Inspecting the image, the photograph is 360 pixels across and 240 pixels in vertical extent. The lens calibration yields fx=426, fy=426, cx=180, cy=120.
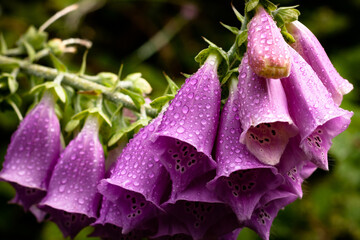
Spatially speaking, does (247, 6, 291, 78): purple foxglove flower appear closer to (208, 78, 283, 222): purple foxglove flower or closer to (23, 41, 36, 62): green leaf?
(208, 78, 283, 222): purple foxglove flower

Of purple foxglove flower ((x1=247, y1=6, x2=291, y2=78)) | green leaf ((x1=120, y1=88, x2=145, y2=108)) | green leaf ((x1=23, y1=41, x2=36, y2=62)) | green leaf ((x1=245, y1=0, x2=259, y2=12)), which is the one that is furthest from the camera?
green leaf ((x1=23, y1=41, x2=36, y2=62))

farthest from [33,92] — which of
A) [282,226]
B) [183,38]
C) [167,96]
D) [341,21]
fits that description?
[341,21]

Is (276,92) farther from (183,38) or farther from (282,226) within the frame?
(183,38)

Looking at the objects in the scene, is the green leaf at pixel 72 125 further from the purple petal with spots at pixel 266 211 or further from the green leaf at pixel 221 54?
the purple petal with spots at pixel 266 211

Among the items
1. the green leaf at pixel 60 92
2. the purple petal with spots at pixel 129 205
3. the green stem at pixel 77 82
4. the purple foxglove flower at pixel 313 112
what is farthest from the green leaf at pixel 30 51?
the purple foxglove flower at pixel 313 112

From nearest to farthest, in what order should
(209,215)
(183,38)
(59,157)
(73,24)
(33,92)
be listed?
(209,215), (59,157), (33,92), (73,24), (183,38)

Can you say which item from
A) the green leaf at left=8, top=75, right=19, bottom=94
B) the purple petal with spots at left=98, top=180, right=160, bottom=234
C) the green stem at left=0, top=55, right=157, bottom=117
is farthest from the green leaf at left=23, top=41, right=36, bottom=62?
the purple petal with spots at left=98, top=180, right=160, bottom=234
